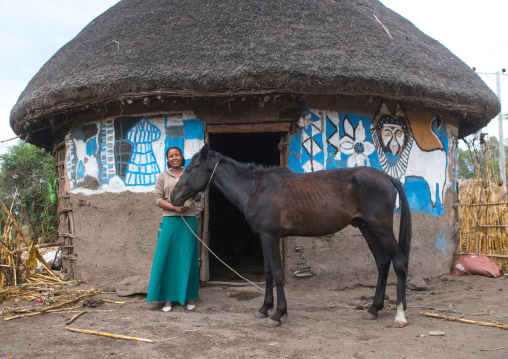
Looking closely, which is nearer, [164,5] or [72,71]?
[72,71]

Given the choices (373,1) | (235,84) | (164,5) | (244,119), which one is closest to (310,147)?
(244,119)

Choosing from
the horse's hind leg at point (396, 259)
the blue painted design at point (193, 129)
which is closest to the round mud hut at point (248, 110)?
the blue painted design at point (193, 129)

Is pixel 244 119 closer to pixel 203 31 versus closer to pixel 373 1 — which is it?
pixel 203 31

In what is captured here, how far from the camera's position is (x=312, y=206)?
13.0ft

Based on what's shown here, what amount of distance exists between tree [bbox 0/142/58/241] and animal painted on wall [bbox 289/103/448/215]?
39.8ft

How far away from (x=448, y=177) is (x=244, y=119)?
11.2 feet

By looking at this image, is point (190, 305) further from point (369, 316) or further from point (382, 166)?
point (382, 166)

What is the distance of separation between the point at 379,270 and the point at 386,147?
222 cm

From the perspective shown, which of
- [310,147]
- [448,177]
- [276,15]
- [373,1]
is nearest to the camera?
[310,147]

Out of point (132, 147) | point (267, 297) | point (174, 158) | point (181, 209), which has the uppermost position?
point (132, 147)

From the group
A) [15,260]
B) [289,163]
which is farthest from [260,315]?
[15,260]

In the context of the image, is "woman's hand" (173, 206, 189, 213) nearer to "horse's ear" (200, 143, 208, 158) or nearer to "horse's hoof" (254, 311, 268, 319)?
"horse's ear" (200, 143, 208, 158)

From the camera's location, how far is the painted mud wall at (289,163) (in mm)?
5395

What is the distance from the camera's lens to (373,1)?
7.70 metres
